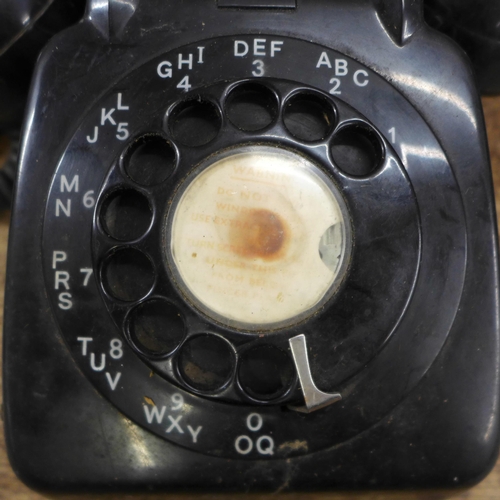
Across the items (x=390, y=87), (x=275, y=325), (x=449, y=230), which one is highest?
(x=390, y=87)

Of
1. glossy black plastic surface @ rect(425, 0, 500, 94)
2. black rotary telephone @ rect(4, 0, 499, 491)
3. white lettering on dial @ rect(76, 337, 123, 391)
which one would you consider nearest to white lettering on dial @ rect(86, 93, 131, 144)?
black rotary telephone @ rect(4, 0, 499, 491)

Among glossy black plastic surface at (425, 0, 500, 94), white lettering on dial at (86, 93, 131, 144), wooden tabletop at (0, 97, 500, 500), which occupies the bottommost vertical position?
wooden tabletop at (0, 97, 500, 500)

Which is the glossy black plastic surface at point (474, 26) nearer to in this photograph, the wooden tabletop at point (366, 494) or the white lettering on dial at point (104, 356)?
the wooden tabletop at point (366, 494)

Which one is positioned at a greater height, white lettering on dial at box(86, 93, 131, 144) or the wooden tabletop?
white lettering on dial at box(86, 93, 131, 144)

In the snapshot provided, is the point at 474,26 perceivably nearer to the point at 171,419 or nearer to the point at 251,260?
the point at 251,260

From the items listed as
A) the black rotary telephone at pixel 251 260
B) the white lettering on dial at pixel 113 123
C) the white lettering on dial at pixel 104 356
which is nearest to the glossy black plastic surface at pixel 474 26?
the black rotary telephone at pixel 251 260

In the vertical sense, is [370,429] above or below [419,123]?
below

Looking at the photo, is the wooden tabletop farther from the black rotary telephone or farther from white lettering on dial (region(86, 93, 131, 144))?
white lettering on dial (region(86, 93, 131, 144))

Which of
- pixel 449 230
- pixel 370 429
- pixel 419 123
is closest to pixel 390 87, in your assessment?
pixel 419 123

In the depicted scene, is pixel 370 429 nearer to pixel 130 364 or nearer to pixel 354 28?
pixel 130 364
